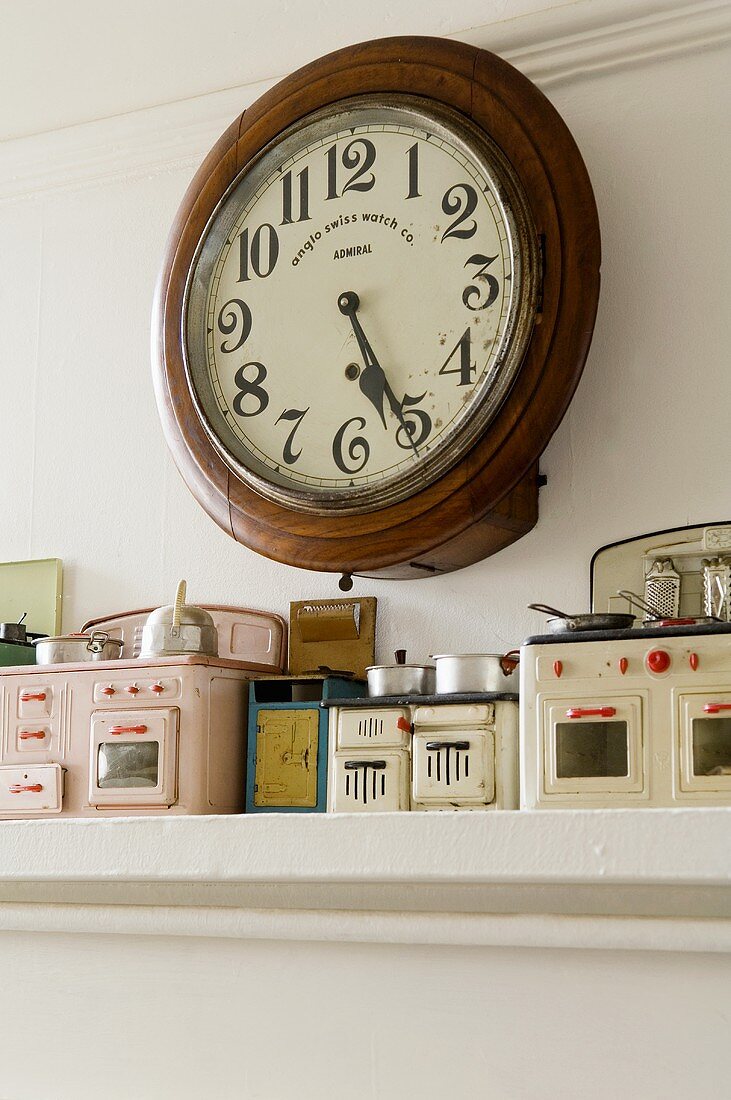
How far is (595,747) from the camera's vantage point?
5.90 feet

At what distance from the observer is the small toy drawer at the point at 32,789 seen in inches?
88.0

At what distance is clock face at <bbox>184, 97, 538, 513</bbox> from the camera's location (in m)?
2.13

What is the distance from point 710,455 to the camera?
212 centimetres

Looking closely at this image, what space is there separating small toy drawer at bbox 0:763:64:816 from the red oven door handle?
953 mm

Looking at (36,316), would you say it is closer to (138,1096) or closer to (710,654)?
(710,654)

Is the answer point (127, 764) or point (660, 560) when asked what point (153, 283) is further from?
point (660, 560)

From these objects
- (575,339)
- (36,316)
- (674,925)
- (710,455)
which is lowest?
(674,925)

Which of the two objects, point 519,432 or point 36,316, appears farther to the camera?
point 36,316

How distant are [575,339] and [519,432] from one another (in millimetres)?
176

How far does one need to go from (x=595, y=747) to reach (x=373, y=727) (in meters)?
0.40

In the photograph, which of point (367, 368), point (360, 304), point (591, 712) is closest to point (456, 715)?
point (591, 712)

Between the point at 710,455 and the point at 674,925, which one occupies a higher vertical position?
the point at 710,455

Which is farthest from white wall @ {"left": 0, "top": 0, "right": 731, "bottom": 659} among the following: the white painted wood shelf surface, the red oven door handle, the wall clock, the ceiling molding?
the white painted wood shelf surface

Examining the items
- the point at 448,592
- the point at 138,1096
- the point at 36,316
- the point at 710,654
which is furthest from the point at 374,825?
the point at 36,316
